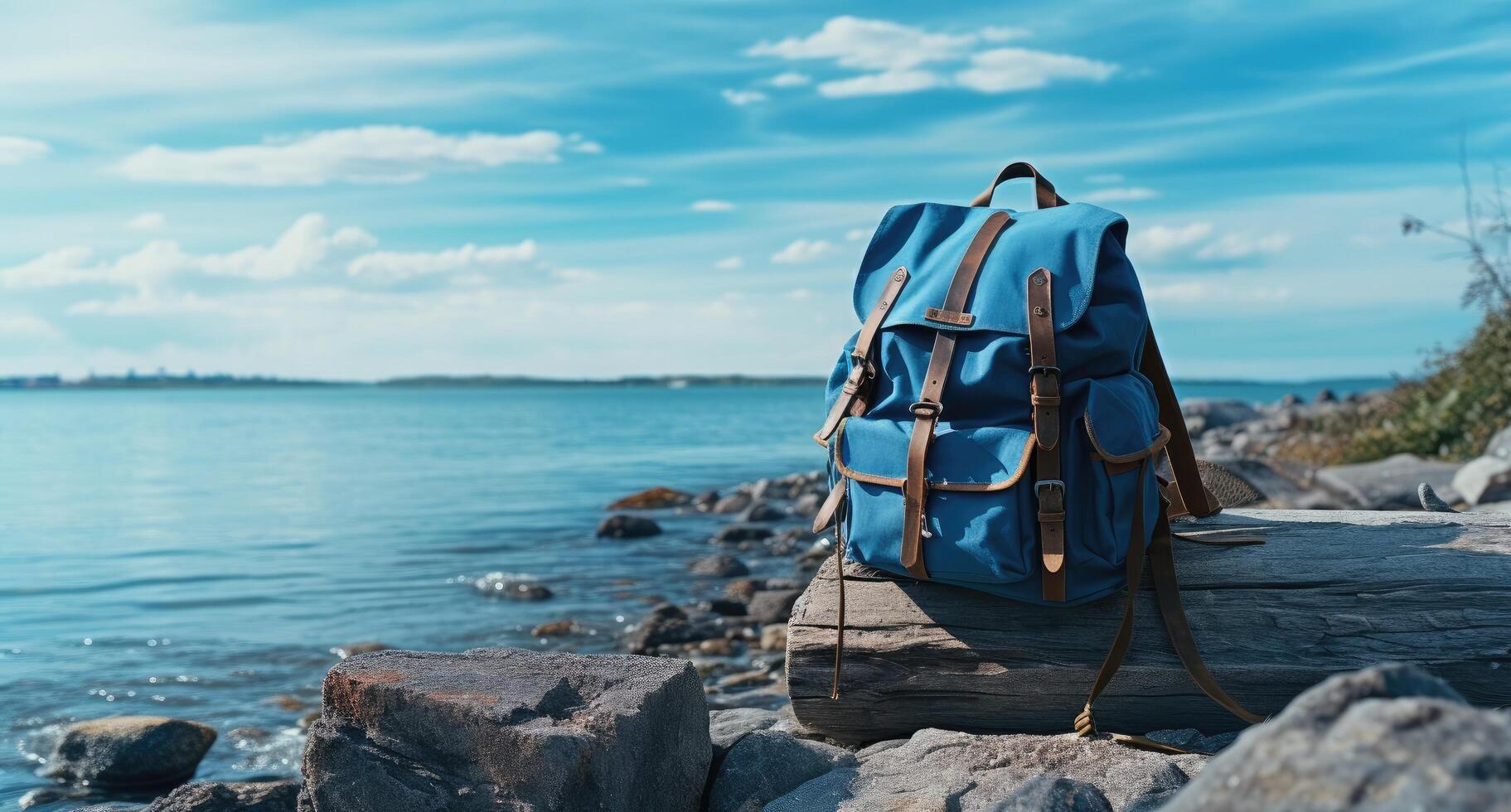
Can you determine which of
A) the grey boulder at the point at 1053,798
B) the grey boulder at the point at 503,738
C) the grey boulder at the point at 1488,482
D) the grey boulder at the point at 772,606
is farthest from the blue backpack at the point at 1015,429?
the grey boulder at the point at 1488,482

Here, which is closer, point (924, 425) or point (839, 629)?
point (924, 425)

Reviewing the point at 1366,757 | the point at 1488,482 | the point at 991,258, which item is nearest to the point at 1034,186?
the point at 991,258

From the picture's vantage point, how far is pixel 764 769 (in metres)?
4.00

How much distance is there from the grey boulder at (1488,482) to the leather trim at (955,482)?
8258 millimetres

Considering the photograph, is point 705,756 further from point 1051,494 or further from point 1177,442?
point 1177,442

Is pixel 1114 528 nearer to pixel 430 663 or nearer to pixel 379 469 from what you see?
pixel 430 663

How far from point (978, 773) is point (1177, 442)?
1.64 m

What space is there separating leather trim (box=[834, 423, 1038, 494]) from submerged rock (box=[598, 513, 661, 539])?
12.2 metres

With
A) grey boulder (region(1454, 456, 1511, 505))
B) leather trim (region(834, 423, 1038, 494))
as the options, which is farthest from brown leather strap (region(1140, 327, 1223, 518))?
grey boulder (region(1454, 456, 1511, 505))

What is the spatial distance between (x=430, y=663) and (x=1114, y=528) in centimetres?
248

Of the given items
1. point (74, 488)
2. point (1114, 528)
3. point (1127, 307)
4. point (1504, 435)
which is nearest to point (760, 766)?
point (1114, 528)

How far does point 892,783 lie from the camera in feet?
12.3

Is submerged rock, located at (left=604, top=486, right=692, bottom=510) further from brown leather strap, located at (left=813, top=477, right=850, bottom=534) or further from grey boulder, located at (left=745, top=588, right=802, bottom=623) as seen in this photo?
brown leather strap, located at (left=813, top=477, right=850, bottom=534)

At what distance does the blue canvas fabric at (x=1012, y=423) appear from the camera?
3.79 m
